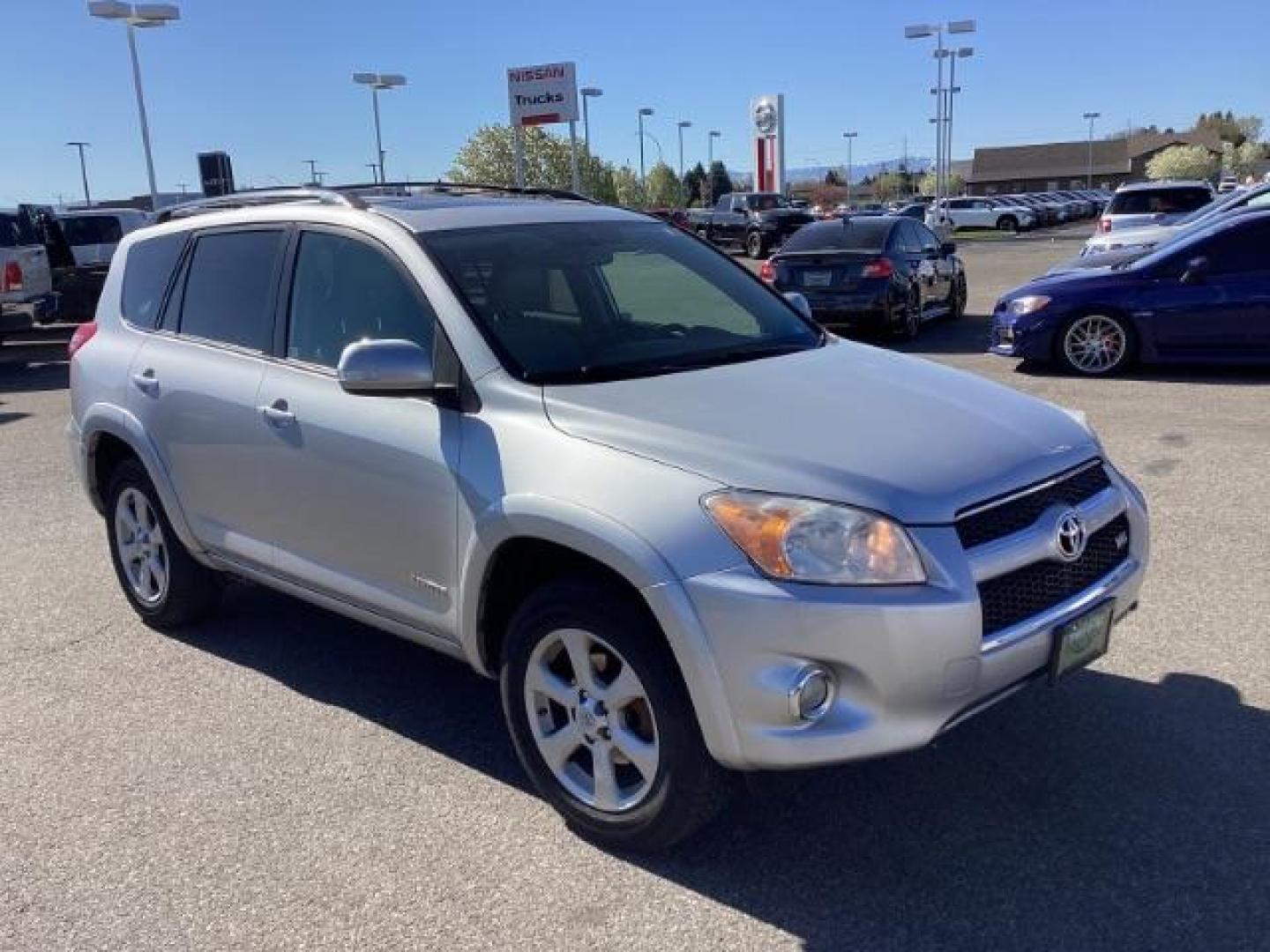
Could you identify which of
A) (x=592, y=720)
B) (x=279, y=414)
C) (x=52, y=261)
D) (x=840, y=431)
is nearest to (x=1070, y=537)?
(x=840, y=431)

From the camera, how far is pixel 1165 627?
4.67m

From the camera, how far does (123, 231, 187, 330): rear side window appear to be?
16.5 feet

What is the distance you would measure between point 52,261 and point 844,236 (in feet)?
41.7

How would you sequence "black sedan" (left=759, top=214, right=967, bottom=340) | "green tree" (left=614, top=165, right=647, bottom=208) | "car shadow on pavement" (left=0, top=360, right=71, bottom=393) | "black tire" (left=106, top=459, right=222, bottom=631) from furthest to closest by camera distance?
"green tree" (left=614, top=165, right=647, bottom=208) < "car shadow on pavement" (left=0, top=360, right=71, bottom=393) < "black sedan" (left=759, top=214, right=967, bottom=340) < "black tire" (left=106, top=459, right=222, bottom=631)

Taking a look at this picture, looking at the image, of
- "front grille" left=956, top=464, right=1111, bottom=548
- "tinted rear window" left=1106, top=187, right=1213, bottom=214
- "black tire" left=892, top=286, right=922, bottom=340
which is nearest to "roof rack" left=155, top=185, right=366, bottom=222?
"front grille" left=956, top=464, right=1111, bottom=548

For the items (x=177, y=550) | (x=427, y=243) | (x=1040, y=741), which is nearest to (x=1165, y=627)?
(x=1040, y=741)

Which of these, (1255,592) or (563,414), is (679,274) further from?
(1255,592)

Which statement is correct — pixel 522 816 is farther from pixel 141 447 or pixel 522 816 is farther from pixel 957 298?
pixel 957 298

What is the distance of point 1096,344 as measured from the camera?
419 inches

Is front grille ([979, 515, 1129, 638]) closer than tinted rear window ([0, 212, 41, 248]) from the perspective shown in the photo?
Yes

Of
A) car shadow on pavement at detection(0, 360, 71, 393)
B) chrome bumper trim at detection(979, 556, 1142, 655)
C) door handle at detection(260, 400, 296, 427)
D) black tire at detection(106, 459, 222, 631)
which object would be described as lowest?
car shadow on pavement at detection(0, 360, 71, 393)

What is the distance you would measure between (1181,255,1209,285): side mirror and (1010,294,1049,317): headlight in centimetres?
118

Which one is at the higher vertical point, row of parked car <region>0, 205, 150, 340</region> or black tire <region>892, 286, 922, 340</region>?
row of parked car <region>0, 205, 150, 340</region>

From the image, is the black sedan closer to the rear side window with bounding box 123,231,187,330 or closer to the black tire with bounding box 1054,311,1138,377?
the black tire with bounding box 1054,311,1138,377
